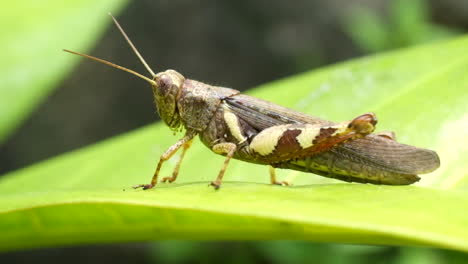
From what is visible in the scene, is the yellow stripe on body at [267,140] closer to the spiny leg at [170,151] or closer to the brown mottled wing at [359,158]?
the brown mottled wing at [359,158]

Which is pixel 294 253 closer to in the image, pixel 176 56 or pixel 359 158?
pixel 359 158

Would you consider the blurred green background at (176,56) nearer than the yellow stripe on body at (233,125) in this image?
No

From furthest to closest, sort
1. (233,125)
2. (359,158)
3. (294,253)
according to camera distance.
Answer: (294,253), (233,125), (359,158)

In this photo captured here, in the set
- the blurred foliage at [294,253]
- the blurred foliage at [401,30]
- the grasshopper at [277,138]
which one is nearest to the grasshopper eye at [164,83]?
the grasshopper at [277,138]

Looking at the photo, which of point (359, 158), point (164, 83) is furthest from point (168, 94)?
point (359, 158)

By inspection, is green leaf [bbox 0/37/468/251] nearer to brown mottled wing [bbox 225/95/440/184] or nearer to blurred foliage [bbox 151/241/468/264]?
brown mottled wing [bbox 225/95/440/184]

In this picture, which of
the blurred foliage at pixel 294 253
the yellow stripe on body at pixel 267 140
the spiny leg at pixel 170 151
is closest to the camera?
the spiny leg at pixel 170 151

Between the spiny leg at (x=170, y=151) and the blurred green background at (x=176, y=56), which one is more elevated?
the blurred green background at (x=176, y=56)

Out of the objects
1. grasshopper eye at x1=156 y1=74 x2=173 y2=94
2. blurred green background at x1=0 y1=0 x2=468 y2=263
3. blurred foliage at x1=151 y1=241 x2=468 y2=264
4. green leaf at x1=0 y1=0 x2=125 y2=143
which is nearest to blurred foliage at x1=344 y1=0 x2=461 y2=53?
blurred green background at x1=0 y1=0 x2=468 y2=263
